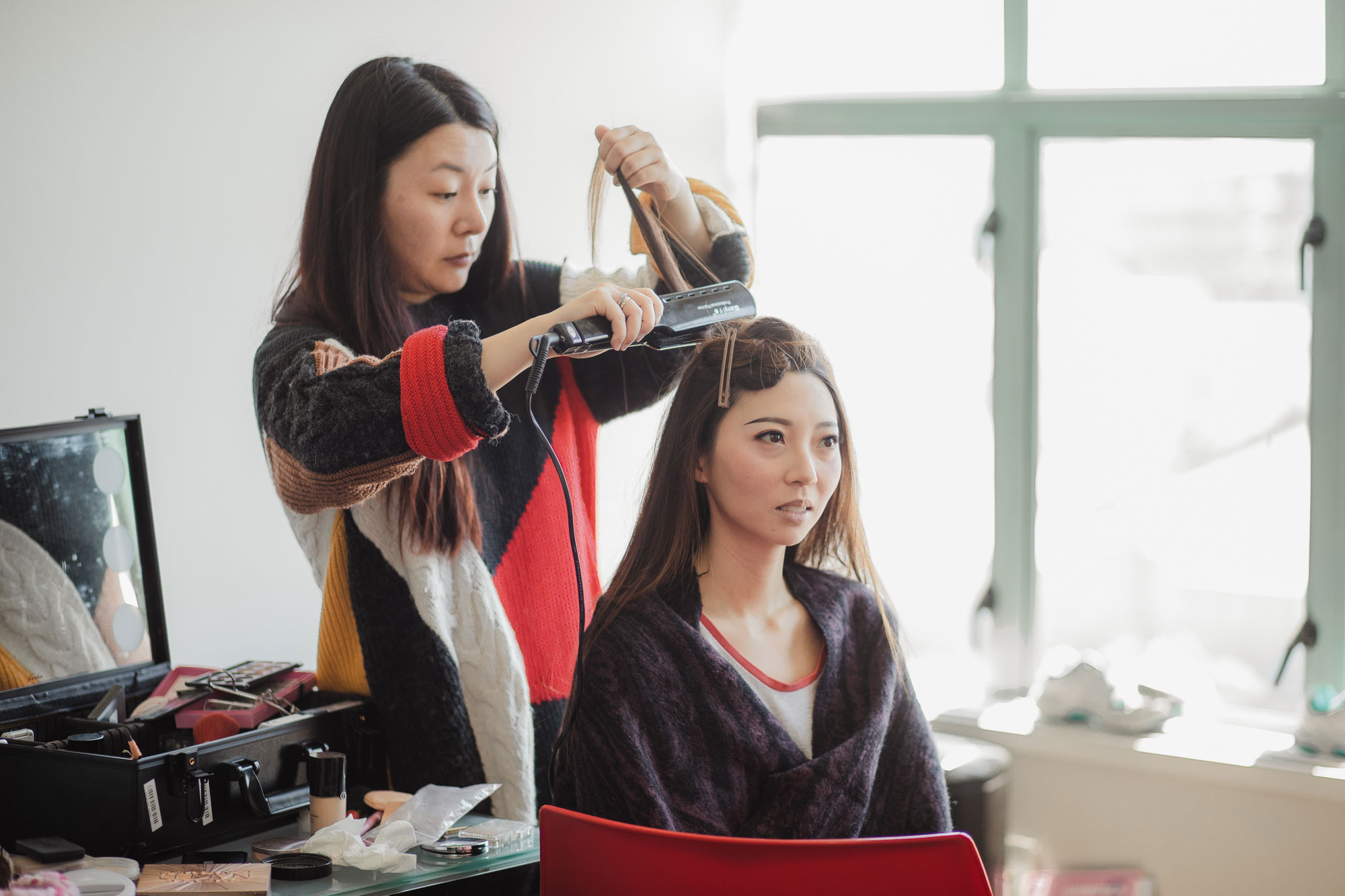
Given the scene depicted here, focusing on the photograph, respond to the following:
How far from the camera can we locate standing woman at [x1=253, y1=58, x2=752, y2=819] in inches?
57.1

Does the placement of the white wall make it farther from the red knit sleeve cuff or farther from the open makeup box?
the red knit sleeve cuff

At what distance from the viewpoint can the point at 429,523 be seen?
148cm

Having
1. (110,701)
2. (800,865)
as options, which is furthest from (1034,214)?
(110,701)

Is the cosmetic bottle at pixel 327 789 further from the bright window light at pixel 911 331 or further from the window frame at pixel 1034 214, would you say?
the window frame at pixel 1034 214

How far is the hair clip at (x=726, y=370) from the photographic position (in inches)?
54.3

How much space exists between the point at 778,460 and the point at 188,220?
1083 mm

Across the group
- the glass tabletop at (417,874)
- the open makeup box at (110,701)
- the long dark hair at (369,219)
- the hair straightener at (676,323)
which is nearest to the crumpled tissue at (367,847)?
the glass tabletop at (417,874)

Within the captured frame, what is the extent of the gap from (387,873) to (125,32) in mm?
1269

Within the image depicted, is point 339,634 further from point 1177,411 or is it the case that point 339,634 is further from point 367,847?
point 1177,411

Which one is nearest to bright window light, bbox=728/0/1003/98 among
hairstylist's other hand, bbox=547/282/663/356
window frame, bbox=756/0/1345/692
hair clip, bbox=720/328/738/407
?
window frame, bbox=756/0/1345/692

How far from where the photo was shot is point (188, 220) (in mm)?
1924

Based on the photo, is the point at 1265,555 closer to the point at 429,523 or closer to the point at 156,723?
the point at 429,523

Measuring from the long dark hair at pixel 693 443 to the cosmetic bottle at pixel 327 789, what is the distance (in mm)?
265

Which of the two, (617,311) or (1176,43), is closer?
(617,311)
